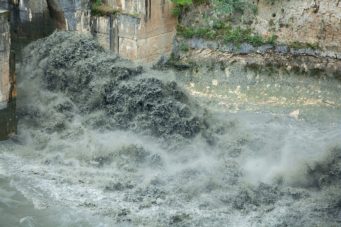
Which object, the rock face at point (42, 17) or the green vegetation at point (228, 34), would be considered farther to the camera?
the rock face at point (42, 17)

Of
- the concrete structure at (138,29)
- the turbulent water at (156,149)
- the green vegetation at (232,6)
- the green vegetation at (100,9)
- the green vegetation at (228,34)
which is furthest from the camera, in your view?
the green vegetation at (100,9)

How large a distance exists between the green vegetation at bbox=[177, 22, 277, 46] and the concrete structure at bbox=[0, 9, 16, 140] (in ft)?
17.3

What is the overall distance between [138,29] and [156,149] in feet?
13.6

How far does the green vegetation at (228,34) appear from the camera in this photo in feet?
58.0

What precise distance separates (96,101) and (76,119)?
0.71m

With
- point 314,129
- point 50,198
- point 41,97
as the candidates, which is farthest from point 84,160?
point 314,129

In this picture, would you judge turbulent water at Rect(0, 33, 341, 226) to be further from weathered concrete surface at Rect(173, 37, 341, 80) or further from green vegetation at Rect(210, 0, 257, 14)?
green vegetation at Rect(210, 0, 257, 14)

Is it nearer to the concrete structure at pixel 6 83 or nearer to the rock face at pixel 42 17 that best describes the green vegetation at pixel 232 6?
the rock face at pixel 42 17

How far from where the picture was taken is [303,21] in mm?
17250

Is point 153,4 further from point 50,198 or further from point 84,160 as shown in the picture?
point 50,198

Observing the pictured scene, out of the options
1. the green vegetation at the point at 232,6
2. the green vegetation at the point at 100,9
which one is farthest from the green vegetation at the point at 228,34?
the green vegetation at the point at 100,9

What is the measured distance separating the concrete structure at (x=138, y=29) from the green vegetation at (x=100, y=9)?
111 mm

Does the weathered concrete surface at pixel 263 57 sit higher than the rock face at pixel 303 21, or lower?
lower

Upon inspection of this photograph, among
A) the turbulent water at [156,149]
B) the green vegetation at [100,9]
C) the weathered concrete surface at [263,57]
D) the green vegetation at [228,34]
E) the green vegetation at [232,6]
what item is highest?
the green vegetation at [232,6]
